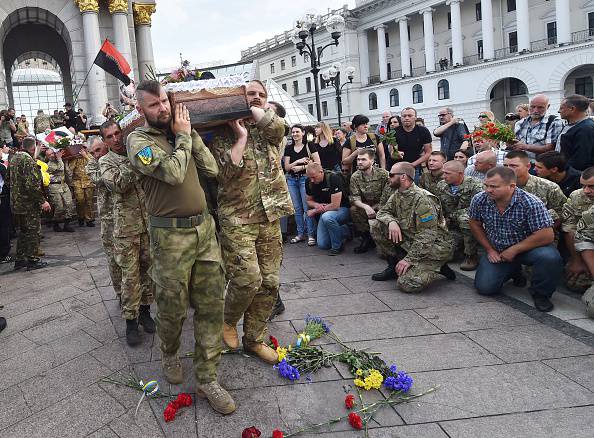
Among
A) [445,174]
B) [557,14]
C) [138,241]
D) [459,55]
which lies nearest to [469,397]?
[138,241]

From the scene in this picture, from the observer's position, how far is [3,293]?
6.30 metres

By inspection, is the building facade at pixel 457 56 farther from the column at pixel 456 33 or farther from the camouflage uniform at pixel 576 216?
the camouflage uniform at pixel 576 216

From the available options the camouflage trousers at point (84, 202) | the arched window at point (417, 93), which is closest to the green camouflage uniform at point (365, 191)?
the camouflage trousers at point (84, 202)

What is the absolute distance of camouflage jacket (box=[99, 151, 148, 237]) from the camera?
419 centimetres

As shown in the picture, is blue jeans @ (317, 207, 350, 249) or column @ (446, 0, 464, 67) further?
column @ (446, 0, 464, 67)

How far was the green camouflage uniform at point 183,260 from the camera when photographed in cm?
284

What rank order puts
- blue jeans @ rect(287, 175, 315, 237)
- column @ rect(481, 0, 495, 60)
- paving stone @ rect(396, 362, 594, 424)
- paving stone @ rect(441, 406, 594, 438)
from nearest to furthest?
paving stone @ rect(441, 406, 594, 438), paving stone @ rect(396, 362, 594, 424), blue jeans @ rect(287, 175, 315, 237), column @ rect(481, 0, 495, 60)

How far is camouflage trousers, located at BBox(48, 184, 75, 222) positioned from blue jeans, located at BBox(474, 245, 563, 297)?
920 cm

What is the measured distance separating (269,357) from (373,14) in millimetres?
64876

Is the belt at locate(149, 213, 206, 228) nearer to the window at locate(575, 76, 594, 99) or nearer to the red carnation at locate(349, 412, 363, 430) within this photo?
the red carnation at locate(349, 412, 363, 430)

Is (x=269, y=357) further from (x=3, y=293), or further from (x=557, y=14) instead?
(x=557, y=14)

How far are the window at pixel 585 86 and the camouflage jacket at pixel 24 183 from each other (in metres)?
46.6

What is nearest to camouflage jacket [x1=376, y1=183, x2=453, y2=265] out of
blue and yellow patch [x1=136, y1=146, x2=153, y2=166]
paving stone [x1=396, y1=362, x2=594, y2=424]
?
paving stone [x1=396, y1=362, x2=594, y2=424]

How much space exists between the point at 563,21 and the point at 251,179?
50.0 metres
